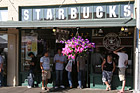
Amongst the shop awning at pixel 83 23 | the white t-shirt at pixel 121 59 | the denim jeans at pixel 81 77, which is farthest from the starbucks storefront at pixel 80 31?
the white t-shirt at pixel 121 59

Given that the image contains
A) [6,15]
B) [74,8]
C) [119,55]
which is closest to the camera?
[119,55]

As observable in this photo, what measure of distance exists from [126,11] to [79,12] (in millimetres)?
2007

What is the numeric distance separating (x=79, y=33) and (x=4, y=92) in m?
4.14

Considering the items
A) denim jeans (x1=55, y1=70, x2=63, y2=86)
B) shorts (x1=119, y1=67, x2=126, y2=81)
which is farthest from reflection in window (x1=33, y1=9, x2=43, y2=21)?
shorts (x1=119, y1=67, x2=126, y2=81)

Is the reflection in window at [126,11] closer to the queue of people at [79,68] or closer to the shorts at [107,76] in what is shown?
the queue of people at [79,68]

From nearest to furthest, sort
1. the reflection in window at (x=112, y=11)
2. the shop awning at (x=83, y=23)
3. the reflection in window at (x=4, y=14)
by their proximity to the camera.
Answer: the shop awning at (x=83, y=23), the reflection in window at (x=112, y=11), the reflection in window at (x=4, y=14)

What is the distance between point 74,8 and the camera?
30.7 feet

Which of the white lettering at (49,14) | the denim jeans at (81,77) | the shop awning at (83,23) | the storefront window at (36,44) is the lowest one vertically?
the denim jeans at (81,77)

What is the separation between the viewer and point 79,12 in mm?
9305

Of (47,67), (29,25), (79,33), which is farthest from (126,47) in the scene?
(29,25)

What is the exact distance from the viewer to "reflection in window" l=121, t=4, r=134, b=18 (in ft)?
28.9

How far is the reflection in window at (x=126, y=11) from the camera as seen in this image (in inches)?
347

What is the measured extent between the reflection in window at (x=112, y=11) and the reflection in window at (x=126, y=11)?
25cm

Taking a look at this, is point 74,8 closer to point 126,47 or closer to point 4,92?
point 126,47
